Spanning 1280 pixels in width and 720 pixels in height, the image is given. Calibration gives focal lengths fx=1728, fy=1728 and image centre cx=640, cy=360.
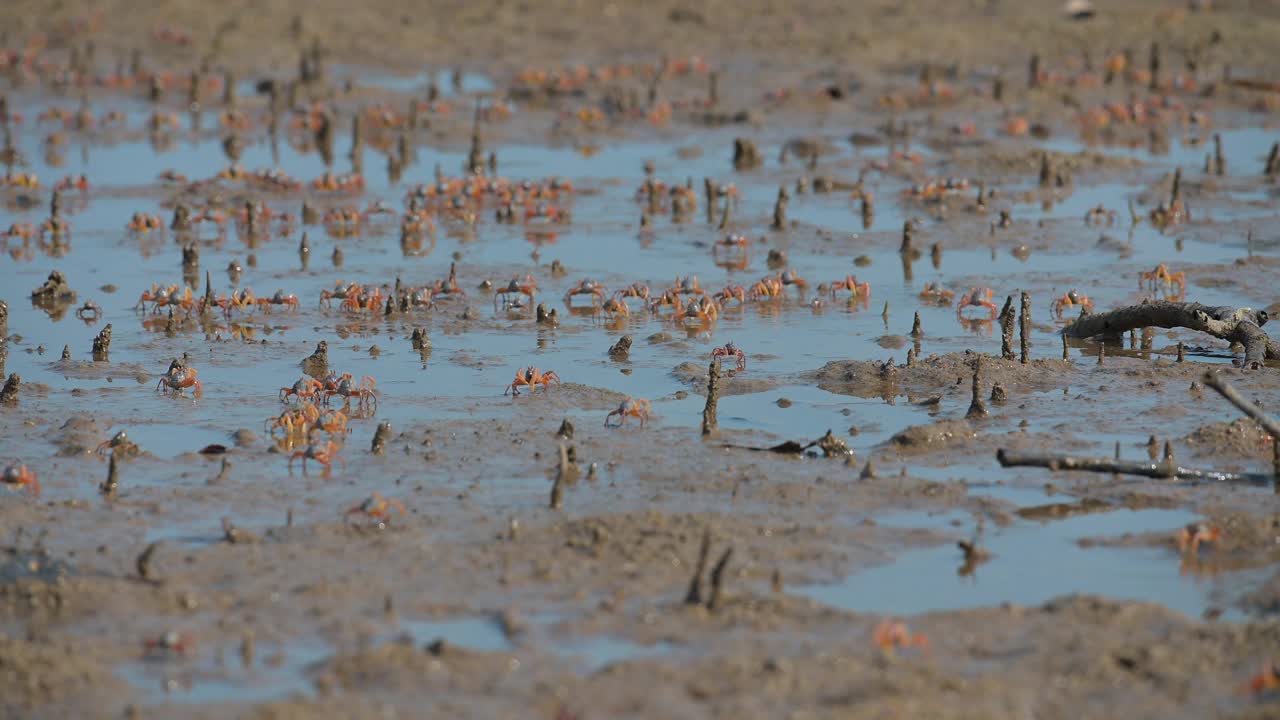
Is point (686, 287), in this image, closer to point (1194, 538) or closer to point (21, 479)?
point (21, 479)

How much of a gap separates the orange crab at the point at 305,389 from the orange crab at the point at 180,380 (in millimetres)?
633

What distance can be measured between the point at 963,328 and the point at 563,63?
49.0ft

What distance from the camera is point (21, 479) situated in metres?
9.22

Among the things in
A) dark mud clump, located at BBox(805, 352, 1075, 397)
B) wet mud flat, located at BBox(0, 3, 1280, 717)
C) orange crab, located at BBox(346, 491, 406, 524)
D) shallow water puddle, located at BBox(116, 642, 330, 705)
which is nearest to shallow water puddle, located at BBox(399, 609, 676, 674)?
wet mud flat, located at BBox(0, 3, 1280, 717)

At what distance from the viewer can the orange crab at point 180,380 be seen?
1138 centimetres

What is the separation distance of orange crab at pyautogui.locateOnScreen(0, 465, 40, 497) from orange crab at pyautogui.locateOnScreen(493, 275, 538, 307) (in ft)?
18.3

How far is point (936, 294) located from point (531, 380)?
4.66m

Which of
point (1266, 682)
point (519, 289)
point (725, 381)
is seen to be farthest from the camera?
point (519, 289)

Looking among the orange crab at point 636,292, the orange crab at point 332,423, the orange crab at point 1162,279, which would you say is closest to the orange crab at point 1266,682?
the orange crab at point 332,423

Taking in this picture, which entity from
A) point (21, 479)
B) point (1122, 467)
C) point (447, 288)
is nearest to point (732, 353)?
point (447, 288)

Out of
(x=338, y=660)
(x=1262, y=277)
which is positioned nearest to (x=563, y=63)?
(x=1262, y=277)

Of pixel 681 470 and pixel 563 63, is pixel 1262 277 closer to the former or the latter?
pixel 681 470

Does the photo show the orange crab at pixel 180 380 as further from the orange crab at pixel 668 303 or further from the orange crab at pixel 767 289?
the orange crab at pixel 767 289

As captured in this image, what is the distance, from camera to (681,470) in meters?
9.64
